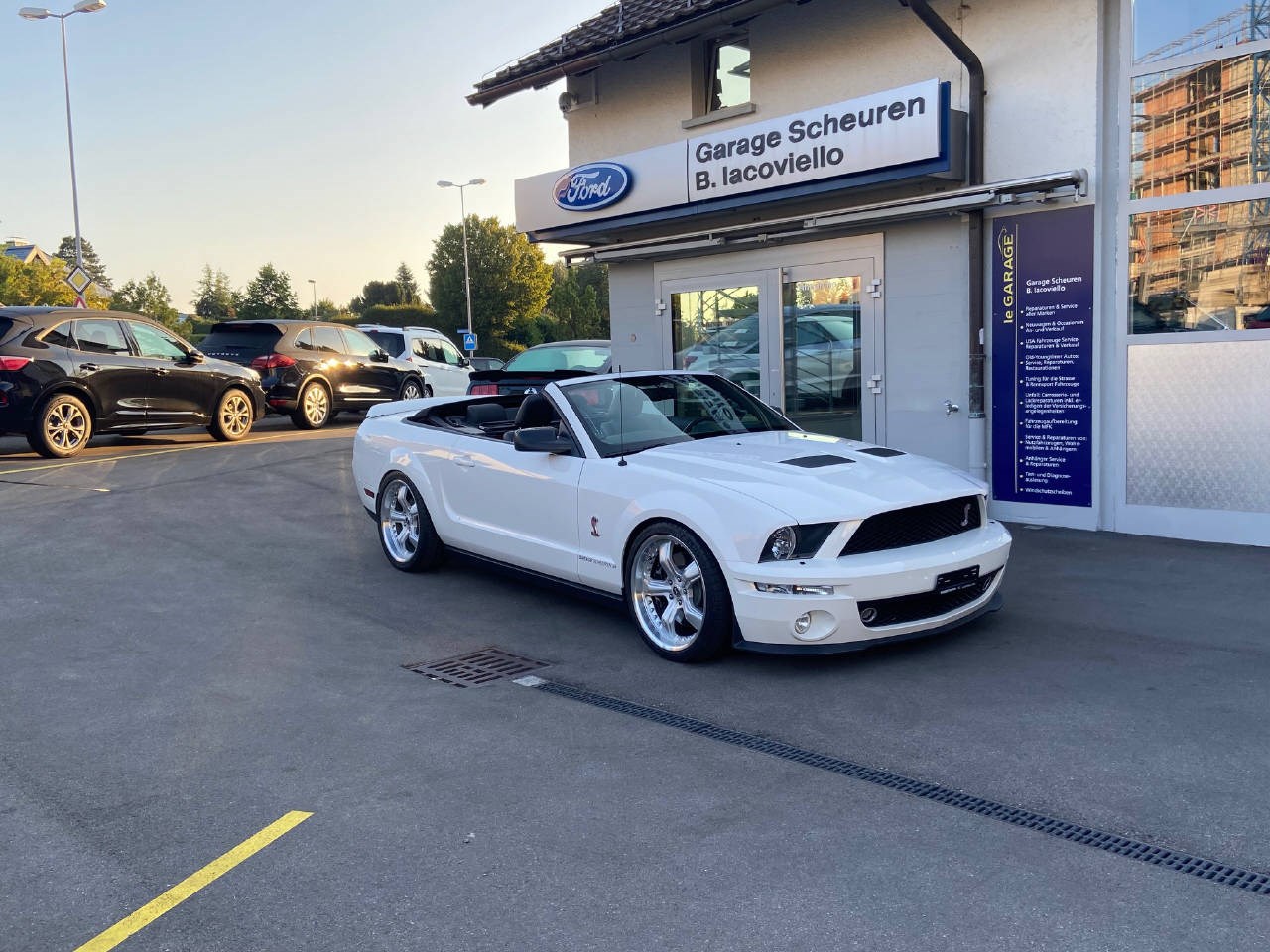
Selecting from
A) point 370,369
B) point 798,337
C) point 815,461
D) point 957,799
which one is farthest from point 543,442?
point 370,369

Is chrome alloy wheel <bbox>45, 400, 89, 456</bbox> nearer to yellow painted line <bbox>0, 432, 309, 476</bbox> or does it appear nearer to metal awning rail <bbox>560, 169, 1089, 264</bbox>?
yellow painted line <bbox>0, 432, 309, 476</bbox>

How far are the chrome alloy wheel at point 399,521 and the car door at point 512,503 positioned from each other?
1.75ft

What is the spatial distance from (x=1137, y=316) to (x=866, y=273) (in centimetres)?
254

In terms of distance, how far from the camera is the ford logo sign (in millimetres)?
11680

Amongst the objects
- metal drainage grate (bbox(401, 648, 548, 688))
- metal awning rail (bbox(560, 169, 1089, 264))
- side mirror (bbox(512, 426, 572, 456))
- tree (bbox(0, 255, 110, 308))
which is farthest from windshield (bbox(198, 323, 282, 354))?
tree (bbox(0, 255, 110, 308))

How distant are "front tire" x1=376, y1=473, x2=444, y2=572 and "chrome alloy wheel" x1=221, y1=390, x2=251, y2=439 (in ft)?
29.3

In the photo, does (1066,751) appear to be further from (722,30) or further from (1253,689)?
(722,30)

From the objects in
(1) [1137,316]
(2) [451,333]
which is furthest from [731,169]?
(2) [451,333]

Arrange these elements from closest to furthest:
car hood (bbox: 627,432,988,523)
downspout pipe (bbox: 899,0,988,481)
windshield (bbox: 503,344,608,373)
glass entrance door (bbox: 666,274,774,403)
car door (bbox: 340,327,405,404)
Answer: car hood (bbox: 627,432,988,523) < downspout pipe (bbox: 899,0,988,481) < glass entrance door (bbox: 666,274,774,403) < windshield (bbox: 503,344,608,373) < car door (bbox: 340,327,405,404)

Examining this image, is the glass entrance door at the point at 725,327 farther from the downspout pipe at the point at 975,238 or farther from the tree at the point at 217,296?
the tree at the point at 217,296

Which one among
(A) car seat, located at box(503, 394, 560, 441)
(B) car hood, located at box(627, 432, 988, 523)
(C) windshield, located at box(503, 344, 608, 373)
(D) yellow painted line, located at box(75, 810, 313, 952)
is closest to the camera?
(D) yellow painted line, located at box(75, 810, 313, 952)

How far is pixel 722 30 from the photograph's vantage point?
1166 cm

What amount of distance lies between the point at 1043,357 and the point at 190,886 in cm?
784

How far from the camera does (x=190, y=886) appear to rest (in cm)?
327
